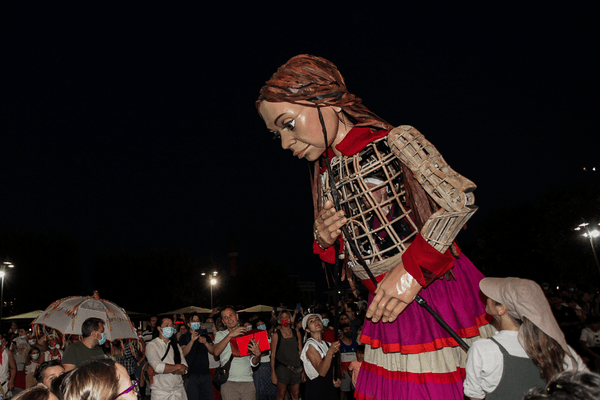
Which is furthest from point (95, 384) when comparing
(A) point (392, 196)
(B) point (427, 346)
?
(A) point (392, 196)

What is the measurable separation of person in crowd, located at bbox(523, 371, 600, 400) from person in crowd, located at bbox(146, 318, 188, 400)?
622cm

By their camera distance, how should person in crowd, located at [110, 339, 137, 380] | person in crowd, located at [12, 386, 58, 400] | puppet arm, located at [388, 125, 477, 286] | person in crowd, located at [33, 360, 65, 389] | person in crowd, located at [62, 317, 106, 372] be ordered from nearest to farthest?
puppet arm, located at [388, 125, 477, 286]
person in crowd, located at [12, 386, 58, 400]
person in crowd, located at [33, 360, 65, 389]
person in crowd, located at [62, 317, 106, 372]
person in crowd, located at [110, 339, 137, 380]

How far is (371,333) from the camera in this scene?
2529 mm

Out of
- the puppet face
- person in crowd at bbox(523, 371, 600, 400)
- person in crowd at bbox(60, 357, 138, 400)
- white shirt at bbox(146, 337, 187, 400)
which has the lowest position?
white shirt at bbox(146, 337, 187, 400)

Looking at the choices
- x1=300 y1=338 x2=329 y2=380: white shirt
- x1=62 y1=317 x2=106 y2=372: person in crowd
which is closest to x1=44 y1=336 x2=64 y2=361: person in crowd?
x1=62 y1=317 x2=106 y2=372: person in crowd

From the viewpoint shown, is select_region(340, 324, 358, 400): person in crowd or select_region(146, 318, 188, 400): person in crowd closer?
select_region(146, 318, 188, 400): person in crowd

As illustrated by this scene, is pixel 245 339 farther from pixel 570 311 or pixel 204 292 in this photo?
pixel 204 292

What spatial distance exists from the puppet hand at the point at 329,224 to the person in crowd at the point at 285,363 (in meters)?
5.79

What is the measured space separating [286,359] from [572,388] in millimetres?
6709

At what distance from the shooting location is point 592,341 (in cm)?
927

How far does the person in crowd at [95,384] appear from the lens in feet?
9.07

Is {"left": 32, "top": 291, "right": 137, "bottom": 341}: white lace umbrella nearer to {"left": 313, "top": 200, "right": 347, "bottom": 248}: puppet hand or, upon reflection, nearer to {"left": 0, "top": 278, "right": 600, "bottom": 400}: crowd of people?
{"left": 0, "top": 278, "right": 600, "bottom": 400}: crowd of people

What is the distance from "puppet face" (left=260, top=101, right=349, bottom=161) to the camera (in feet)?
8.67

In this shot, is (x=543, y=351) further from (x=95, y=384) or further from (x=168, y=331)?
(x=168, y=331)
